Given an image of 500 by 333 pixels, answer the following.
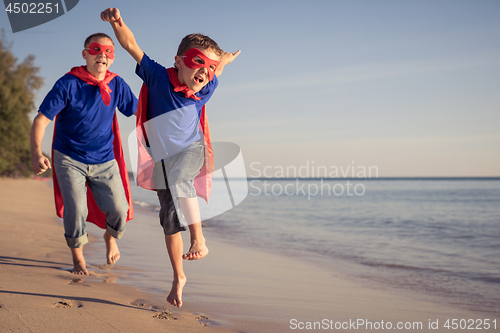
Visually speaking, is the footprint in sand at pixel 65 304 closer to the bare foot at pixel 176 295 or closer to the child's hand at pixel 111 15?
the bare foot at pixel 176 295

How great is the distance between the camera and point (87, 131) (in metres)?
3.13

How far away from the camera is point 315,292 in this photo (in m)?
3.63

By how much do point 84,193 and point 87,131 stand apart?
1.77ft

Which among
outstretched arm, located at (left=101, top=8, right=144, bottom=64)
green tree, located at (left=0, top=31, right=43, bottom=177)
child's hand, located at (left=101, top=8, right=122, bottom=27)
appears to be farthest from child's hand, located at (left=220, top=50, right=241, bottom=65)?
green tree, located at (left=0, top=31, right=43, bottom=177)

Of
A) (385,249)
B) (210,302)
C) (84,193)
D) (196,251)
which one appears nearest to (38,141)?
(84,193)

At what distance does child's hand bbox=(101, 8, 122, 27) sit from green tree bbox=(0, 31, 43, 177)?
27123 millimetres

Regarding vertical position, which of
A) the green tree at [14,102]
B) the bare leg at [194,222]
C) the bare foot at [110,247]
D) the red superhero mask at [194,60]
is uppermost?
the green tree at [14,102]

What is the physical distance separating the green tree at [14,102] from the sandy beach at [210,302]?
24.8 metres

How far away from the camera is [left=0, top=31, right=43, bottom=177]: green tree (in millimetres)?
24938

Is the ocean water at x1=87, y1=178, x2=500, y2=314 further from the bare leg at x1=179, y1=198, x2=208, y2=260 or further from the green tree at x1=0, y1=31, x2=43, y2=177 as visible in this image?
the green tree at x1=0, y1=31, x2=43, y2=177

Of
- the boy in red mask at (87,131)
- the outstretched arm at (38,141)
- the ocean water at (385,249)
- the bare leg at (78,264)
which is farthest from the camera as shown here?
the ocean water at (385,249)

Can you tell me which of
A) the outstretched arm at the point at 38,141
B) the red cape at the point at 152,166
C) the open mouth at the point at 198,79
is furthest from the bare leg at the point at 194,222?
the outstretched arm at the point at 38,141

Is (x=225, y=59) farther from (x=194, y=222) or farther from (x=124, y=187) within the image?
(x=124, y=187)

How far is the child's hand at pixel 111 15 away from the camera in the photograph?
2.39 meters
